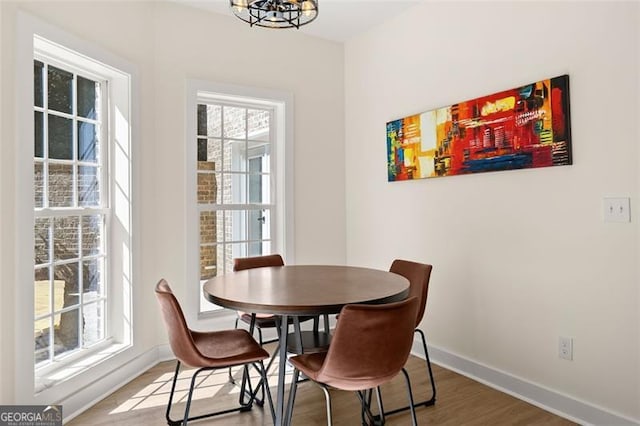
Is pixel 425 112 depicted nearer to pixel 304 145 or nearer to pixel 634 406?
pixel 304 145

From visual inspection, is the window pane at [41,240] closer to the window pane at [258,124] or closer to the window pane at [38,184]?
the window pane at [38,184]

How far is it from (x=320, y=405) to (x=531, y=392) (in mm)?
1347

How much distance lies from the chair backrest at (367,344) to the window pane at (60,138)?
7.08ft

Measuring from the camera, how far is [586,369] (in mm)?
2469

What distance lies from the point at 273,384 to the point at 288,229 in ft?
4.93

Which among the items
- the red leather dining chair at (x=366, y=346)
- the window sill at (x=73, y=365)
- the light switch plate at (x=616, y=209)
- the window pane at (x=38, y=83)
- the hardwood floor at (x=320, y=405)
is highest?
the window pane at (x=38, y=83)

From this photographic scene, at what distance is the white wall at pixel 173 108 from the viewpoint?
2.25 m

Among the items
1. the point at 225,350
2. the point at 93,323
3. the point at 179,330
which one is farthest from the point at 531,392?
the point at 93,323

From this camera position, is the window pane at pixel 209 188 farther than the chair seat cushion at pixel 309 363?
Yes

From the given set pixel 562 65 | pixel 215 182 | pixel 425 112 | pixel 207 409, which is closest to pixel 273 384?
pixel 207 409

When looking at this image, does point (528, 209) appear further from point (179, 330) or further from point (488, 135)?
point (179, 330)

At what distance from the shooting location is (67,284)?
110 inches

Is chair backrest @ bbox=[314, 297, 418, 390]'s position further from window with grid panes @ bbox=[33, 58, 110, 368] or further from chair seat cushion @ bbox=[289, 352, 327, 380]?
window with grid panes @ bbox=[33, 58, 110, 368]

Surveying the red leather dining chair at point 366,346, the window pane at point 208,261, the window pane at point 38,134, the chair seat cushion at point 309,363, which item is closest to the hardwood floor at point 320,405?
the chair seat cushion at point 309,363
